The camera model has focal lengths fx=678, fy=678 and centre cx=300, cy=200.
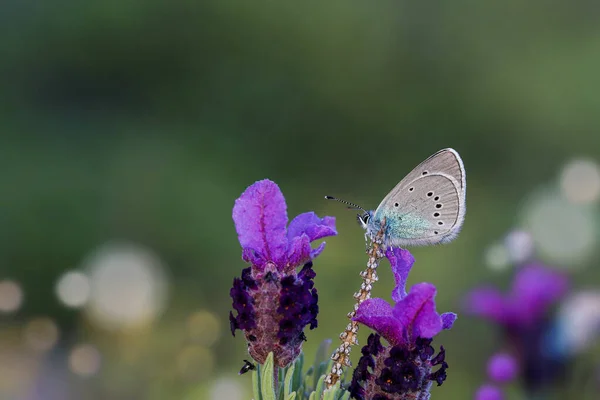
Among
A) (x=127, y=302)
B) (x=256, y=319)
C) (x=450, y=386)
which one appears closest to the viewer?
(x=256, y=319)

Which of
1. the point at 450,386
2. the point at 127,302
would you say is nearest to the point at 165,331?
the point at 127,302

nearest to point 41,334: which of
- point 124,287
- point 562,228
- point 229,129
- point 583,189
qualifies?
point 124,287

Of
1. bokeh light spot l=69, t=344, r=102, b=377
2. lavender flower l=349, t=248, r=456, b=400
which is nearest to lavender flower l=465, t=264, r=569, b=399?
lavender flower l=349, t=248, r=456, b=400

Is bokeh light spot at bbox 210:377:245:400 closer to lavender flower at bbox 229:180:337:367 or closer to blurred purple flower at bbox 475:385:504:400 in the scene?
blurred purple flower at bbox 475:385:504:400

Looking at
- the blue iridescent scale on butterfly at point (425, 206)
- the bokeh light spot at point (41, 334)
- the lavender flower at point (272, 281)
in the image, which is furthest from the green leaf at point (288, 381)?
the bokeh light spot at point (41, 334)

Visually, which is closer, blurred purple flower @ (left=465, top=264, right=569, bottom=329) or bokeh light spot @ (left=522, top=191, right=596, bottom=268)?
blurred purple flower @ (left=465, top=264, right=569, bottom=329)

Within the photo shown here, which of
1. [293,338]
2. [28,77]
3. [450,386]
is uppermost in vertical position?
[28,77]

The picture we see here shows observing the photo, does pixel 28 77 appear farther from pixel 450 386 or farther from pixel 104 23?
pixel 450 386
